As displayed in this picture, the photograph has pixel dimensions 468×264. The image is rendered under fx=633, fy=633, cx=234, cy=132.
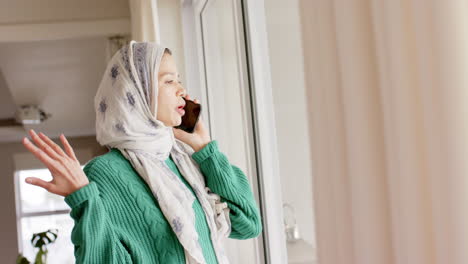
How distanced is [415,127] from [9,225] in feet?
28.4

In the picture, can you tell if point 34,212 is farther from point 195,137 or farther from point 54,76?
point 195,137

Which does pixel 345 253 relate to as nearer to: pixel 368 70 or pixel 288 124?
pixel 368 70

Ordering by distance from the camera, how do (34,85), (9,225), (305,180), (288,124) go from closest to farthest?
(305,180) < (288,124) < (34,85) < (9,225)

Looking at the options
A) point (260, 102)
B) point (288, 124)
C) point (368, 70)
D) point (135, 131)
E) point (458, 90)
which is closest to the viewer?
point (458, 90)

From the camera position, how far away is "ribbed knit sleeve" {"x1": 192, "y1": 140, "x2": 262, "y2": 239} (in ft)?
4.03

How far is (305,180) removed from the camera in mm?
1640

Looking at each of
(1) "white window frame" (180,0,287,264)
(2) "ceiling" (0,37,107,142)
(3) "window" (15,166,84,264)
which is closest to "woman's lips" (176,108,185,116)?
(1) "white window frame" (180,0,287,264)

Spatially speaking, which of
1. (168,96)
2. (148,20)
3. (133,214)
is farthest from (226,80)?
(133,214)

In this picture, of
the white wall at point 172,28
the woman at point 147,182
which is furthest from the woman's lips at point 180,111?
the white wall at point 172,28

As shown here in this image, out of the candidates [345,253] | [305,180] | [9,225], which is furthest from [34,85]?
[345,253]

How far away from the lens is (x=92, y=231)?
101 cm

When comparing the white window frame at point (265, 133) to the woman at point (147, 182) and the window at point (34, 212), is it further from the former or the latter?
the window at point (34, 212)

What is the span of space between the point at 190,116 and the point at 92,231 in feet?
1.28

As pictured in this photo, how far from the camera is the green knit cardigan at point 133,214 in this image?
101 centimetres
